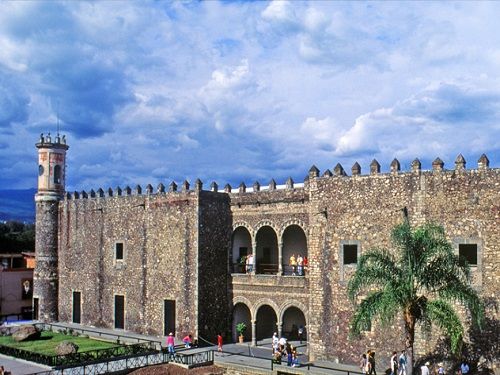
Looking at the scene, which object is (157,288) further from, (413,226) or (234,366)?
(413,226)

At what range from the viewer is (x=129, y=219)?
3428 cm

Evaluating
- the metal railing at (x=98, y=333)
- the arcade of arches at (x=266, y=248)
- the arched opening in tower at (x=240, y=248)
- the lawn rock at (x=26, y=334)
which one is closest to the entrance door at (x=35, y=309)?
the metal railing at (x=98, y=333)

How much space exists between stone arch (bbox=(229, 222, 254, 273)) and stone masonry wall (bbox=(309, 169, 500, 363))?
250 inches

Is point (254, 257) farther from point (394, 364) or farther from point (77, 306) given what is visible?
point (77, 306)

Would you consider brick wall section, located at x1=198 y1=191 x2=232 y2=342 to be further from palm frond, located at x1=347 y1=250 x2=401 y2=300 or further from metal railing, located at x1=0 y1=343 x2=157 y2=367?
palm frond, located at x1=347 y1=250 x2=401 y2=300

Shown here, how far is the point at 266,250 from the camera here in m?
33.0

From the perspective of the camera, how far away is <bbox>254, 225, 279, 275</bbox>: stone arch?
3219cm

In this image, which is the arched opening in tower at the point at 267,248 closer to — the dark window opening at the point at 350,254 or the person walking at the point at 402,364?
the dark window opening at the point at 350,254

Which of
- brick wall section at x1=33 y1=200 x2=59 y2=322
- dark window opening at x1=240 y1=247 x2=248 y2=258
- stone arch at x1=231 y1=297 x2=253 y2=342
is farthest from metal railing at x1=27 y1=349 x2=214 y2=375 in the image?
brick wall section at x1=33 y1=200 x2=59 y2=322

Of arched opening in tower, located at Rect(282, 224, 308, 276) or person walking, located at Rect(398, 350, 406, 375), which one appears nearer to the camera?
person walking, located at Rect(398, 350, 406, 375)

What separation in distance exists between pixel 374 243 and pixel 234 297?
374 inches

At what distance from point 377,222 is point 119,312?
17.5 meters

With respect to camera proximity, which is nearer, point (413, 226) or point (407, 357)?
point (407, 357)

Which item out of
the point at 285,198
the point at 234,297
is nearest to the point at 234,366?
the point at 234,297
